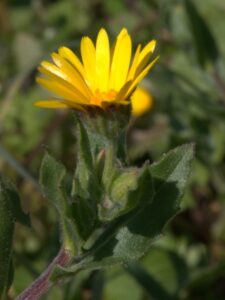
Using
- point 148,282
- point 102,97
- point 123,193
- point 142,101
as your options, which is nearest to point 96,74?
point 102,97

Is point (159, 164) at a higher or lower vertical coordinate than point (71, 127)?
higher

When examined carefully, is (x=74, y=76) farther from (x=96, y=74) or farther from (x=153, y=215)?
(x=153, y=215)

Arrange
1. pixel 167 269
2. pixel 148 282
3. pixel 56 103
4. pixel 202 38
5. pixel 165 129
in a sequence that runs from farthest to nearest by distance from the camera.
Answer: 1. pixel 165 129
2. pixel 202 38
3. pixel 167 269
4. pixel 148 282
5. pixel 56 103

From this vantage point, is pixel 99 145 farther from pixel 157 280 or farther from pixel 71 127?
pixel 71 127

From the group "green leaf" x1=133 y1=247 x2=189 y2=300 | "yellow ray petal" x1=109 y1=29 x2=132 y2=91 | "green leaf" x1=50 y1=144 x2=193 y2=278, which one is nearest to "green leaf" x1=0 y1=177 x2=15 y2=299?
"green leaf" x1=50 y1=144 x2=193 y2=278

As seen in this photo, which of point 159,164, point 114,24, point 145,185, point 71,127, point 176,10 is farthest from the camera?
point 114,24

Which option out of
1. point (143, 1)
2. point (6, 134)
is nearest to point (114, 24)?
point (143, 1)

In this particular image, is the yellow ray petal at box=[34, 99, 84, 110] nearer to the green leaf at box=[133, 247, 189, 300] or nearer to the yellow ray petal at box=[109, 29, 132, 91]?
the yellow ray petal at box=[109, 29, 132, 91]
